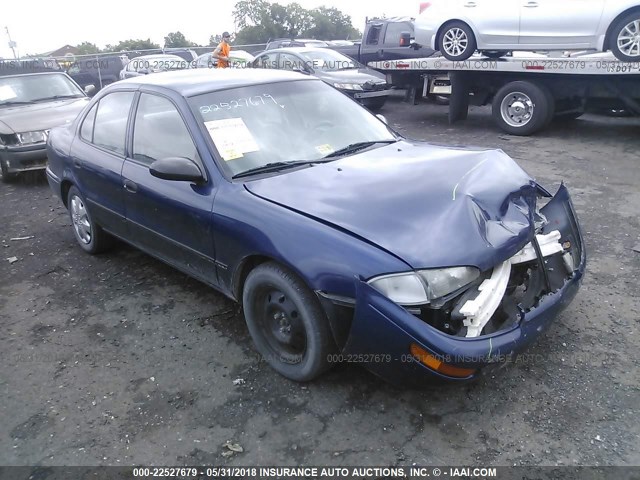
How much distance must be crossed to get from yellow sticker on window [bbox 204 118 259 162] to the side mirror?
21 centimetres

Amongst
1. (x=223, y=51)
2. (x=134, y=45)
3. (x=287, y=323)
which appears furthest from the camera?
(x=134, y=45)

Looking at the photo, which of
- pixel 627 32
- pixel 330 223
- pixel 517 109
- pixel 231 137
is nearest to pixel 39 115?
pixel 231 137

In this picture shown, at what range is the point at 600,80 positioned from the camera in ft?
26.8

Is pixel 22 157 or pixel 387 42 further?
pixel 387 42

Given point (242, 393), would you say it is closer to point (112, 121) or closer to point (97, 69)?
point (112, 121)

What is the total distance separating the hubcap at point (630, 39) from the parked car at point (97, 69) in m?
16.5

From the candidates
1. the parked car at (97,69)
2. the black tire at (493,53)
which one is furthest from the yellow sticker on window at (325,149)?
the parked car at (97,69)

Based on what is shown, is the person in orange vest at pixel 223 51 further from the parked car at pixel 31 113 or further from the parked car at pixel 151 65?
the parked car at pixel 31 113

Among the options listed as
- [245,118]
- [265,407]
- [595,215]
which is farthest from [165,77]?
[595,215]

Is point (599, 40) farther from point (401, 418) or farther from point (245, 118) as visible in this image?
point (401, 418)

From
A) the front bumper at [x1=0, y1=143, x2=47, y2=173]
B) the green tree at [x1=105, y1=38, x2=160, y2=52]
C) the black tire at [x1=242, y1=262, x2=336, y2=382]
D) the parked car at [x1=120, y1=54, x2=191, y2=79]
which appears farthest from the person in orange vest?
the green tree at [x1=105, y1=38, x2=160, y2=52]

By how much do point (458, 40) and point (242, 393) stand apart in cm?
823

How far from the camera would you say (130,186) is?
3723mm

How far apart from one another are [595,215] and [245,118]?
3.83m
